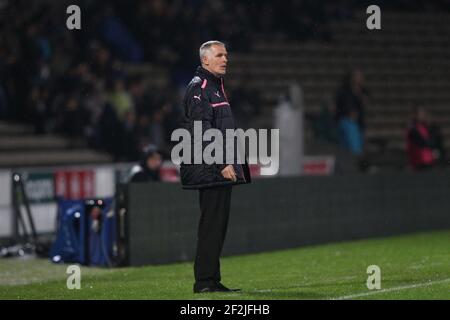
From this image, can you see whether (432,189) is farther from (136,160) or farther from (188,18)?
(188,18)

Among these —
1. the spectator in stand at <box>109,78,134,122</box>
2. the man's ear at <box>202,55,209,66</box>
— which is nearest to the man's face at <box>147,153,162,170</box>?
the man's ear at <box>202,55,209,66</box>

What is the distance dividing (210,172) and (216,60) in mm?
980

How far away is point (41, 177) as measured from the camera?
1900 centimetres

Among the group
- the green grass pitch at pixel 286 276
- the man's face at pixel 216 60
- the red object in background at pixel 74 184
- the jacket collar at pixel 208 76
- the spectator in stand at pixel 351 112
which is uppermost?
the man's face at pixel 216 60

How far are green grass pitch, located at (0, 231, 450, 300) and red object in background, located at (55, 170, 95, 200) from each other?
8.58 ft

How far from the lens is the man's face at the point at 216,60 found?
10.8 metres

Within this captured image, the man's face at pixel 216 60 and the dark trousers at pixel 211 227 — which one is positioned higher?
the man's face at pixel 216 60

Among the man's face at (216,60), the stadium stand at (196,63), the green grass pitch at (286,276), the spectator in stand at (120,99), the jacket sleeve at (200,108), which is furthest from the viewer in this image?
the spectator in stand at (120,99)

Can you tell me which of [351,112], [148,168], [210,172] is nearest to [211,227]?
[210,172]

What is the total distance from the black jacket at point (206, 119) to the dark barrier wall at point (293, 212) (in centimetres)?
483

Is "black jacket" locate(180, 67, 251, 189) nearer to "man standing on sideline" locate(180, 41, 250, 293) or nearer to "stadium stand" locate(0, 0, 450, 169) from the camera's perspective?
"man standing on sideline" locate(180, 41, 250, 293)

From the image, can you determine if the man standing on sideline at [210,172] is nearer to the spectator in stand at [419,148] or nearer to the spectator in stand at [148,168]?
the spectator in stand at [148,168]

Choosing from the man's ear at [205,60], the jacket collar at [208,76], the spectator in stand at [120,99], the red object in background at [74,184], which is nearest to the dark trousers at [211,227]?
the jacket collar at [208,76]
